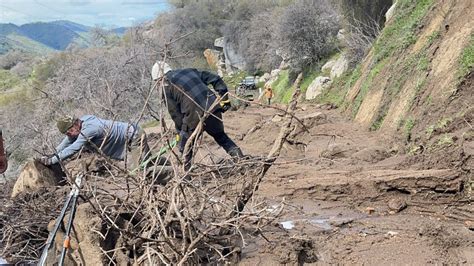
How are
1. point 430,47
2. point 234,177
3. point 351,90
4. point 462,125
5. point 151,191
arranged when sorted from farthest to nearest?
point 351,90
point 430,47
point 462,125
point 234,177
point 151,191

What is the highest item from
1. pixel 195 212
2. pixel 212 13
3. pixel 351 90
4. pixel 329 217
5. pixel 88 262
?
pixel 195 212

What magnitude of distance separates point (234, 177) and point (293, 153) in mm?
4380

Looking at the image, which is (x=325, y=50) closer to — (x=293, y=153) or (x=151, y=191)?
(x=293, y=153)

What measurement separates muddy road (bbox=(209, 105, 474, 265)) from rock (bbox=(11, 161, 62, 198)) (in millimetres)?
2385

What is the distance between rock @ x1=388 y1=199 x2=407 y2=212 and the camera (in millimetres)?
5137

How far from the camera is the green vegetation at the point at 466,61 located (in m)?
7.19

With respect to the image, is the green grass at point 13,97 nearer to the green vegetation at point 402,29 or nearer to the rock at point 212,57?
the rock at point 212,57

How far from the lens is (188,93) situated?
657cm

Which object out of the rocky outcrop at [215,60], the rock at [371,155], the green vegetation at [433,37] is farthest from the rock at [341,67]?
the rocky outcrop at [215,60]

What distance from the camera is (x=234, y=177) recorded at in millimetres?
4891

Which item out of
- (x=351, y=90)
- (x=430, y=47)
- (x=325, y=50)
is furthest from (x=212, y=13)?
(x=430, y=47)

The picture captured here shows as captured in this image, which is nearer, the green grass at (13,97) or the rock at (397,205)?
the rock at (397,205)

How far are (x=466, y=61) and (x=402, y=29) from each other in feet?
15.4

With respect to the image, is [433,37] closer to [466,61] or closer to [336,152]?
[466,61]
